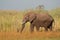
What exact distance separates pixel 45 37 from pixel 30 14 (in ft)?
7.51

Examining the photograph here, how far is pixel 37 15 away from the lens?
9.99m

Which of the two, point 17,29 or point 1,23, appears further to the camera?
point 1,23

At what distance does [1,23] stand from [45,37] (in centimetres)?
343

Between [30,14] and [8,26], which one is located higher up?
[30,14]

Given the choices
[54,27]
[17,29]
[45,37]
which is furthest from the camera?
[54,27]

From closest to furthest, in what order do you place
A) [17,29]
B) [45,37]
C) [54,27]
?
1. [45,37]
2. [17,29]
3. [54,27]

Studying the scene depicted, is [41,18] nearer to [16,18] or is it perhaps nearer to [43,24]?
[43,24]

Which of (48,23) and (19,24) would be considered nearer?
(48,23)

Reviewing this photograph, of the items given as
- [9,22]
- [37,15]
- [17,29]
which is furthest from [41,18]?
[9,22]

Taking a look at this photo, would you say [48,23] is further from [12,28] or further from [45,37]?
[45,37]

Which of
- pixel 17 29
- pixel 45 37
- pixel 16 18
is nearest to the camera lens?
pixel 45 37

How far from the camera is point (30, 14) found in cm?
998

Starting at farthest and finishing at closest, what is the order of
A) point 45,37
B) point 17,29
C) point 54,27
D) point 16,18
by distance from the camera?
point 16,18 → point 54,27 → point 17,29 → point 45,37

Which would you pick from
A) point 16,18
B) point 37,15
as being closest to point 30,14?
point 37,15
